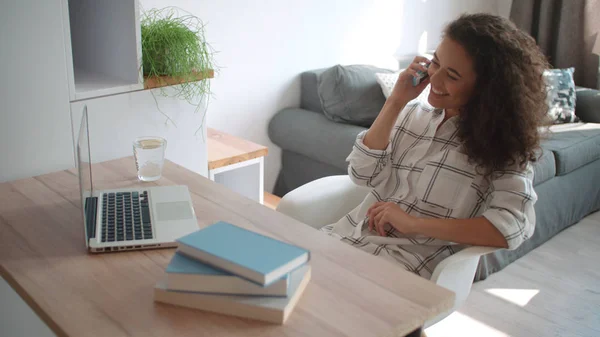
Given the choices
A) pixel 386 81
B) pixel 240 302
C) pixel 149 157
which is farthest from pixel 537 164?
pixel 240 302

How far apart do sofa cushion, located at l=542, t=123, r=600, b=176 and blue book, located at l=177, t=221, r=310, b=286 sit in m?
2.16

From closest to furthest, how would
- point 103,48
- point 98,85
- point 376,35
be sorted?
point 98,85, point 103,48, point 376,35

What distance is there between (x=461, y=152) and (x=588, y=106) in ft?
7.83

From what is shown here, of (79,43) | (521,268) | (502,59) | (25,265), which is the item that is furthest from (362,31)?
(25,265)

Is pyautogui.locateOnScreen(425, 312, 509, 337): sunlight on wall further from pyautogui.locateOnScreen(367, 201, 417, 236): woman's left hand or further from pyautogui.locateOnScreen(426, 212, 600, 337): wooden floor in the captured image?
pyautogui.locateOnScreen(367, 201, 417, 236): woman's left hand

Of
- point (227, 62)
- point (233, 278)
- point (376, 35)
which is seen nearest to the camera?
point (233, 278)

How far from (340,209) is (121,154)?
688 millimetres

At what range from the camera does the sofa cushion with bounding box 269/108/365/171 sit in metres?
2.91

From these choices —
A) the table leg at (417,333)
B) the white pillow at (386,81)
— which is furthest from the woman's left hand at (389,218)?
the white pillow at (386,81)

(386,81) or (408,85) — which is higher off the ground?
(408,85)

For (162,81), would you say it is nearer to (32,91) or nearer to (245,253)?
(32,91)

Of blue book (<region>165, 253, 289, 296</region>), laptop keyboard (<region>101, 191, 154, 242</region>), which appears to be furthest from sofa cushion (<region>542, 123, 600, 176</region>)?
blue book (<region>165, 253, 289, 296</region>)

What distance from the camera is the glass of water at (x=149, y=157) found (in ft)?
5.26

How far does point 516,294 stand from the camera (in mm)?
2504
